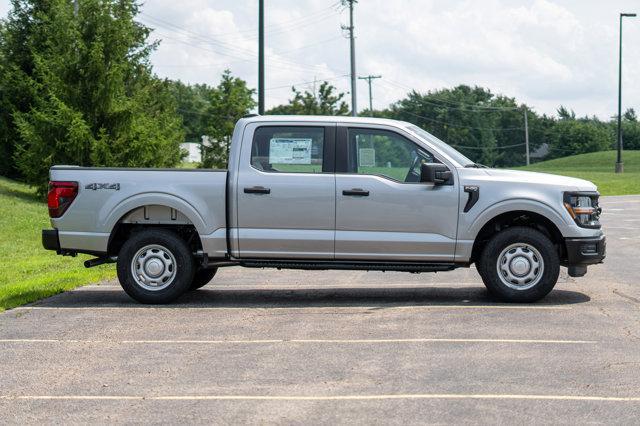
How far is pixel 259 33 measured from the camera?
30.2 m

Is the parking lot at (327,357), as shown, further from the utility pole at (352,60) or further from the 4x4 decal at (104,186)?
the utility pole at (352,60)

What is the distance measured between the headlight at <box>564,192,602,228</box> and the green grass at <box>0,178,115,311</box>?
241 inches

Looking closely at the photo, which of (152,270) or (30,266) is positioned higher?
(152,270)

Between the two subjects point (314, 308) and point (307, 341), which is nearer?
point (307, 341)

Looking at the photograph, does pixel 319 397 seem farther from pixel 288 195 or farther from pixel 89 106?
pixel 89 106

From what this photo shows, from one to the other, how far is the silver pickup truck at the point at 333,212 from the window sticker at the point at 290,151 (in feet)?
0.05

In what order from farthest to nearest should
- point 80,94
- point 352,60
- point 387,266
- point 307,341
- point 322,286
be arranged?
1. point 352,60
2. point 80,94
3. point 322,286
4. point 387,266
5. point 307,341

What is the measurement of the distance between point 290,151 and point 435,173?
1632mm

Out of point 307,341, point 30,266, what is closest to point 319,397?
point 307,341

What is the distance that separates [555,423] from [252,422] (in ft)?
5.72

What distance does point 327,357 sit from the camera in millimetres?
8023

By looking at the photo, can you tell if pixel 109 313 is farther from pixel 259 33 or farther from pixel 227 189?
pixel 259 33

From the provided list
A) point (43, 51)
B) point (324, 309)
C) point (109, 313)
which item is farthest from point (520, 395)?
point (43, 51)

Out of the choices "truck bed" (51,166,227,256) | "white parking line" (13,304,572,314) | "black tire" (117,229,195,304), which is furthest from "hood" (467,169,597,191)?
"black tire" (117,229,195,304)
